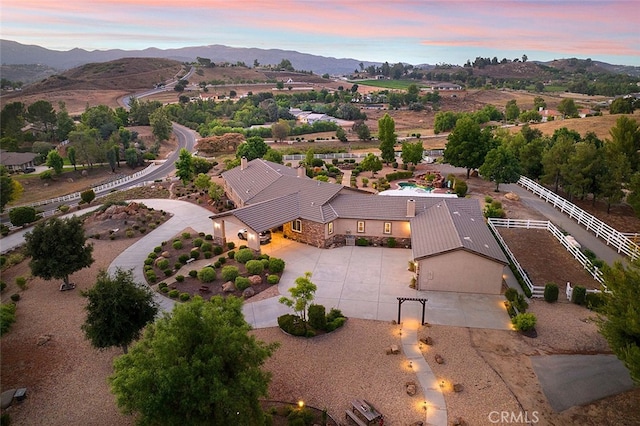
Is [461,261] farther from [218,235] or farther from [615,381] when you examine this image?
[218,235]

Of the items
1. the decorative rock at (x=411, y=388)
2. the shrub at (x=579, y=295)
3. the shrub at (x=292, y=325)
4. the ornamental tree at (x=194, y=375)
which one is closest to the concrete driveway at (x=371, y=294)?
the shrub at (x=292, y=325)

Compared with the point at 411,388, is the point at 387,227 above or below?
above

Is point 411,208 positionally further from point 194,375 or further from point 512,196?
point 194,375

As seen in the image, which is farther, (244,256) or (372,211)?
(372,211)

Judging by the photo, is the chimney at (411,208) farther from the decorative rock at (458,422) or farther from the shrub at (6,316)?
the shrub at (6,316)

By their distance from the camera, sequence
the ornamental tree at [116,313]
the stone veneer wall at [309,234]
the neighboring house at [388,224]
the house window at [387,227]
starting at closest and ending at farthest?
Answer: 1. the ornamental tree at [116,313]
2. the neighboring house at [388,224]
3. the stone veneer wall at [309,234]
4. the house window at [387,227]

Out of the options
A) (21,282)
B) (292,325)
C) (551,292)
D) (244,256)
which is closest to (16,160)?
(21,282)
